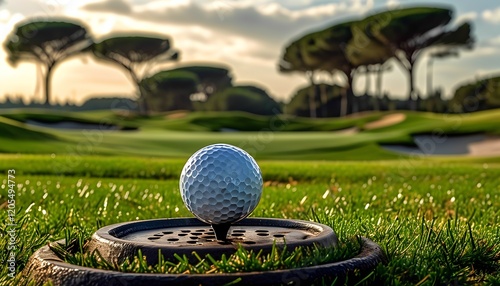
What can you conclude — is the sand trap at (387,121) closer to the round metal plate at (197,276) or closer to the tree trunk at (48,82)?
the round metal plate at (197,276)

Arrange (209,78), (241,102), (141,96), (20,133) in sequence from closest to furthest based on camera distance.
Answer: (20,133) → (141,96) → (241,102) → (209,78)

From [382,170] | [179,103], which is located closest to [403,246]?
[382,170]

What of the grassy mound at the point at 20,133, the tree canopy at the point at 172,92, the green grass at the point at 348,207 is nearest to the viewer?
the green grass at the point at 348,207

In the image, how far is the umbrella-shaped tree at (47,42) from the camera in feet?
203

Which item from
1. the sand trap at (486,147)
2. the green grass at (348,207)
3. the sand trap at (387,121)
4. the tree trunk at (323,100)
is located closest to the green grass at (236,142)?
the sand trap at (387,121)

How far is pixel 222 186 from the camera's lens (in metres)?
4.00

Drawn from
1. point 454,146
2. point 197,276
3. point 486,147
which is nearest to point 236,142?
point 454,146

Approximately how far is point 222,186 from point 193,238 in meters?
0.41

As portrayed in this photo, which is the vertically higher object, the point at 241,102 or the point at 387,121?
the point at 387,121

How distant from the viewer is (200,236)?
13.8 feet

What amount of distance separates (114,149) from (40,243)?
21.2 metres

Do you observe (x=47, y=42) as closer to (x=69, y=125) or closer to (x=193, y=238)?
(x=69, y=125)

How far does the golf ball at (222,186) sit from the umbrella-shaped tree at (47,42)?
2363 inches

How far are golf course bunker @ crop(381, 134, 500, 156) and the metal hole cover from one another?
23.1 meters
